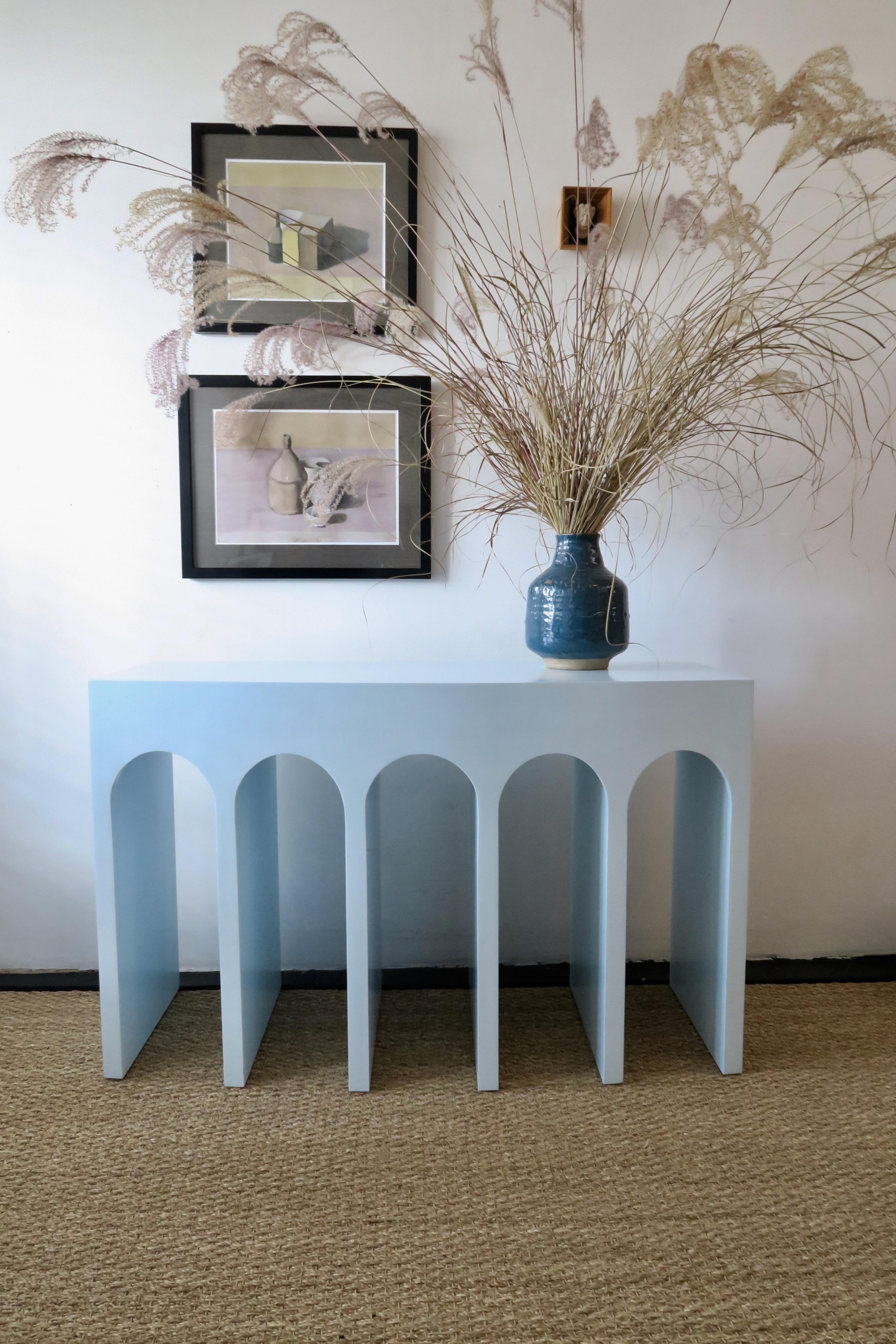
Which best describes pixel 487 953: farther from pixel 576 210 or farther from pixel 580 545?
pixel 576 210

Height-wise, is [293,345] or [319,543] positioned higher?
[293,345]

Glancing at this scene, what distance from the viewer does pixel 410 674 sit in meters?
1.40

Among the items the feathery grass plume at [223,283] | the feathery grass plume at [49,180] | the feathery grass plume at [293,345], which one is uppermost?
the feathery grass plume at [49,180]

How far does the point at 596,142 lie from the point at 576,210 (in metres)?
0.36

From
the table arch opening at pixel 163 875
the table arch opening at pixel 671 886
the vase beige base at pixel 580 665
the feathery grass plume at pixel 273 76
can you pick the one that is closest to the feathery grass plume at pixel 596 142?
the feathery grass plume at pixel 273 76

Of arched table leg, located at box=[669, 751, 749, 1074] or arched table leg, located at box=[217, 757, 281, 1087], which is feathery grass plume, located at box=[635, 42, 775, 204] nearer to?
arched table leg, located at box=[669, 751, 749, 1074]

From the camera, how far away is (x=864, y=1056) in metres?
1.42

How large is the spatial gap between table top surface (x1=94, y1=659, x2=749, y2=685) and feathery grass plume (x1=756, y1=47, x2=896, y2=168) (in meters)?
0.80

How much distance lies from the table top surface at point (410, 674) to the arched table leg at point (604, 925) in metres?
0.20

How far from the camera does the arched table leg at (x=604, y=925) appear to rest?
1.32 metres

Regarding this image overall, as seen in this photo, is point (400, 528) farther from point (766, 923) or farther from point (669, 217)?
point (766, 923)

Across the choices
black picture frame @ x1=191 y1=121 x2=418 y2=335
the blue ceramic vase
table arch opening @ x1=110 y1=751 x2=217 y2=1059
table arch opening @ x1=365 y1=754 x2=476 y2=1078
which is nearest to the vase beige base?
the blue ceramic vase

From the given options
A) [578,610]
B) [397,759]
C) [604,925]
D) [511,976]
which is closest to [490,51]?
[578,610]

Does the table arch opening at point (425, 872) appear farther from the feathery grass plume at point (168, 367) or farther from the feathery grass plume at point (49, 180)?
the feathery grass plume at point (49, 180)
